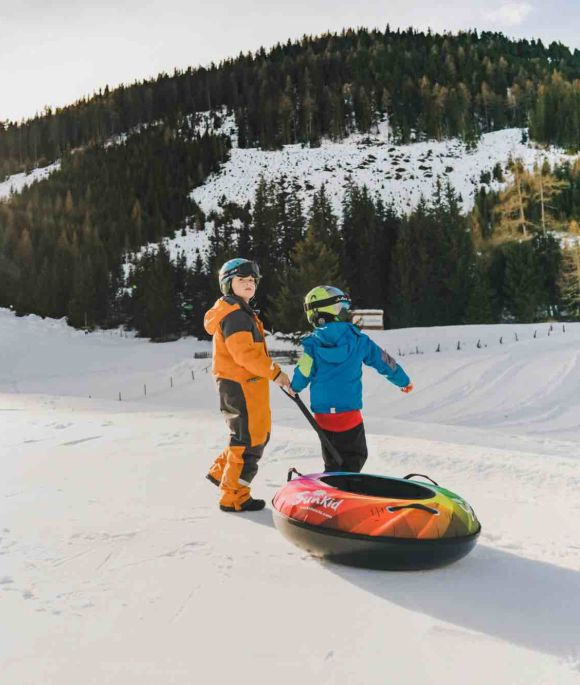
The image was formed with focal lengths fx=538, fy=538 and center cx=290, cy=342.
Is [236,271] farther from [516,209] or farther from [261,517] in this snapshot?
[516,209]

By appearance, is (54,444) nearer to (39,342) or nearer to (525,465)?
(525,465)

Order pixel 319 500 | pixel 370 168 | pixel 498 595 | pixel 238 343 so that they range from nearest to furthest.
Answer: pixel 498 595
pixel 319 500
pixel 238 343
pixel 370 168

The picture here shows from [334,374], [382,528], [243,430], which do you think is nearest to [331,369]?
[334,374]

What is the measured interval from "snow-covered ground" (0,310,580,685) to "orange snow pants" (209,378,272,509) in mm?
236

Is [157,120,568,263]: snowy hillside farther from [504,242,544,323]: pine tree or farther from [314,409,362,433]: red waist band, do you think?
[314,409,362,433]: red waist band

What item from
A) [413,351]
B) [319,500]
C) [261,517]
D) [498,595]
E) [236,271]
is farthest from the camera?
[413,351]

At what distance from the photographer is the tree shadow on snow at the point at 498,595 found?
8.25ft

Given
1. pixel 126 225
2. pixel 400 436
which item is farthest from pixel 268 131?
pixel 400 436

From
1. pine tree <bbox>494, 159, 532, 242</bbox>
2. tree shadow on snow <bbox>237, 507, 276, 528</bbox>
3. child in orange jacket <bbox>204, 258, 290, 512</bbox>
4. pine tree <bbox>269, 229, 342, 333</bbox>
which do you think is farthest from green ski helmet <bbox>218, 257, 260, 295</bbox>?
pine tree <bbox>494, 159, 532, 242</bbox>

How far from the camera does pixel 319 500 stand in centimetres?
338

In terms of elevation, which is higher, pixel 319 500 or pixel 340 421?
pixel 340 421

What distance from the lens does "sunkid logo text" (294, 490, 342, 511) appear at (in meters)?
3.29

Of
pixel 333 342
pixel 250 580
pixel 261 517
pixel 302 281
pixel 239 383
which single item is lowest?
pixel 261 517

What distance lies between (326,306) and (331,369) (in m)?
0.52
